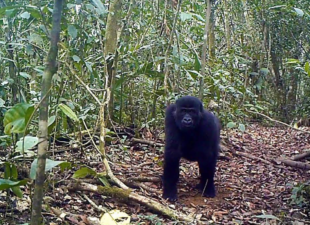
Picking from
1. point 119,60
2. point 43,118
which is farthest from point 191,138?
point 43,118

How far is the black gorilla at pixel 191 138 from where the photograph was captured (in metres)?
4.71

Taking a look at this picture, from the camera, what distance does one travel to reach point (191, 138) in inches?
193

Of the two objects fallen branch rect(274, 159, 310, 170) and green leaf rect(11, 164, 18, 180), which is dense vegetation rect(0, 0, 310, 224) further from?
fallen branch rect(274, 159, 310, 170)

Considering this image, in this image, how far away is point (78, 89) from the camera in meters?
5.95

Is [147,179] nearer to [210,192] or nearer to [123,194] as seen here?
[210,192]

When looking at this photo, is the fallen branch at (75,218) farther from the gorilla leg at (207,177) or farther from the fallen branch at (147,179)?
the gorilla leg at (207,177)

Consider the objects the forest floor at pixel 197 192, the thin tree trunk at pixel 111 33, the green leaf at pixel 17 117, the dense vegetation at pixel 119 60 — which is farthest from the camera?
the thin tree trunk at pixel 111 33

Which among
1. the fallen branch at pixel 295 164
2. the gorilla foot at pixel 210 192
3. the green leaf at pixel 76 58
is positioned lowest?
the gorilla foot at pixel 210 192

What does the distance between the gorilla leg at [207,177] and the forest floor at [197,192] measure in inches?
3.7

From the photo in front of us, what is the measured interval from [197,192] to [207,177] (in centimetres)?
23

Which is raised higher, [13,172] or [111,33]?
[111,33]

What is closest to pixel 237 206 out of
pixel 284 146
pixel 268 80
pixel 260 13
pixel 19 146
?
pixel 19 146

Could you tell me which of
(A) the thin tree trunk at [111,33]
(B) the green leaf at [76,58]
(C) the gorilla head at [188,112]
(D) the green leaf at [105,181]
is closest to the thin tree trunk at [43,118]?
(D) the green leaf at [105,181]

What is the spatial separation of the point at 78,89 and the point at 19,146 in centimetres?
323
